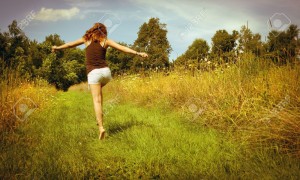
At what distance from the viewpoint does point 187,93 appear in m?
6.31

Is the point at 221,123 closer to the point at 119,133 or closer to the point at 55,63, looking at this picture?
the point at 119,133

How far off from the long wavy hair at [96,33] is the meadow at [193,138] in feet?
5.81

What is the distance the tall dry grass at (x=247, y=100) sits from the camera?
3.03 meters

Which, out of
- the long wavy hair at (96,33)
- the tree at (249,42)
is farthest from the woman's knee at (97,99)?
the tree at (249,42)

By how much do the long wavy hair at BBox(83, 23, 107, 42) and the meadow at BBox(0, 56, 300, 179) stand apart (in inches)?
69.8

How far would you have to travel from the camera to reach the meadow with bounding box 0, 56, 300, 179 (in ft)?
9.04

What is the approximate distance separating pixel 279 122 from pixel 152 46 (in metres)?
35.5

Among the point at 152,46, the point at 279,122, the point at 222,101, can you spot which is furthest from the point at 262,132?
the point at 152,46

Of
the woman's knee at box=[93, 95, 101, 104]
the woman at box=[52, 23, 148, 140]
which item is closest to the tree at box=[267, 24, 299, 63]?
the woman at box=[52, 23, 148, 140]

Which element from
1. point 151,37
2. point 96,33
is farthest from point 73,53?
point 96,33

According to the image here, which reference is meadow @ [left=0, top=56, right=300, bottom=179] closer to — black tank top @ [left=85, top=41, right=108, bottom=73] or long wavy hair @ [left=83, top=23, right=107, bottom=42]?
black tank top @ [left=85, top=41, right=108, bottom=73]

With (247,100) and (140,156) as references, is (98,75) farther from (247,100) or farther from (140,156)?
(247,100)

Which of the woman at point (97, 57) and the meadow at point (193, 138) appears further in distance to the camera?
the woman at point (97, 57)

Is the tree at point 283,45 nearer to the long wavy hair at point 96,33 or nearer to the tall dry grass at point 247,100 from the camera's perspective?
the tall dry grass at point 247,100
